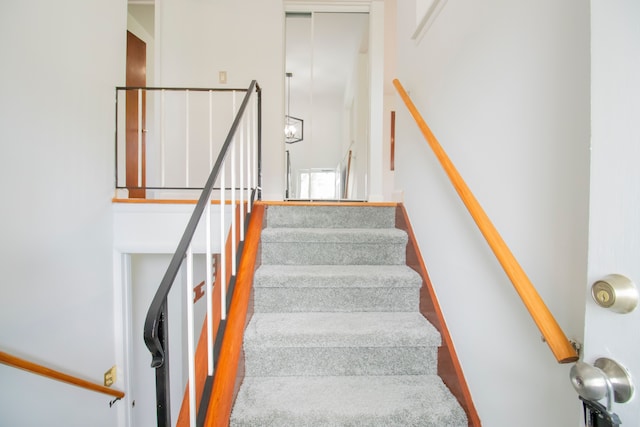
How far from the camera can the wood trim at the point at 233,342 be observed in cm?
109

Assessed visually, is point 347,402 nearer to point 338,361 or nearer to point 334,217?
point 338,361

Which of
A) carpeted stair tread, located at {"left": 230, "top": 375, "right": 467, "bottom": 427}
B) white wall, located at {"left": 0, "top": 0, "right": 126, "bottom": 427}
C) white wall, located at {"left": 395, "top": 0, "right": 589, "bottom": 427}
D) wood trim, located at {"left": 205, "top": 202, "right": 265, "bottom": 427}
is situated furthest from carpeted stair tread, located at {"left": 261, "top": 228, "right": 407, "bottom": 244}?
white wall, located at {"left": 0, "top": 0, "right": 126, "bottom": 427}

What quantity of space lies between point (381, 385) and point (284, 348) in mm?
434

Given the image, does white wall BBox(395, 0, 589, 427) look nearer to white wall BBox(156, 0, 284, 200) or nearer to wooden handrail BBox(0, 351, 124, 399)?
wooden handrail BBox(0, 351, 124, 399)

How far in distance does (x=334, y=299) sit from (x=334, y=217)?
662 mm

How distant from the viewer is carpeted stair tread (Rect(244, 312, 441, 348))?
1305mm

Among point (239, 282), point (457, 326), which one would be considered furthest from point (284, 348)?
point (457, 326)

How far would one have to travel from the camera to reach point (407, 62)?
6.42ft

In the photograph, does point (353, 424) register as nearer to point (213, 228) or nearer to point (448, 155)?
point (448, 155)

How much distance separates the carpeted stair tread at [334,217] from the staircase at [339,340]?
187mm

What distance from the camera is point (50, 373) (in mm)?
1486

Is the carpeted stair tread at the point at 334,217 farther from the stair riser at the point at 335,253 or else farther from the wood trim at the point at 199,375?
the wood trim at the point at 199,375

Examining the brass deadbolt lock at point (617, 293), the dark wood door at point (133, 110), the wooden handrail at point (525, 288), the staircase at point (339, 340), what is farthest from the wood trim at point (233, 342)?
the dark wood door at point (133, 110)

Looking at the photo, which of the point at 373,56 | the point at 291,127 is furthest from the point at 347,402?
the point at 373,56
